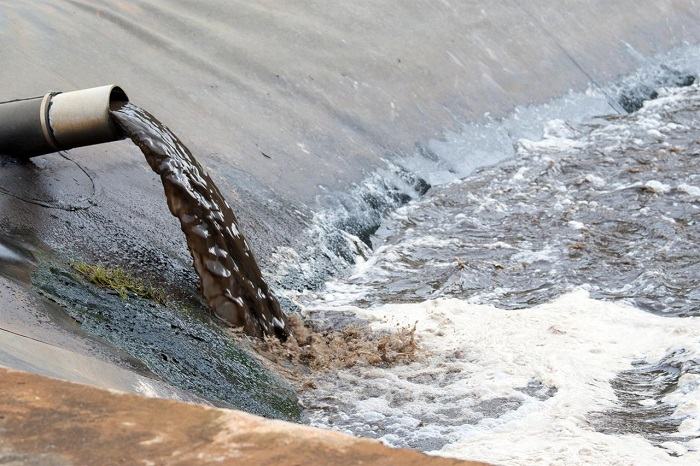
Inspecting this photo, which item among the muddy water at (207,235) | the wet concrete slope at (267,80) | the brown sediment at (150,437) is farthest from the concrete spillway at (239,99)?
the brown sediment at (150,437)

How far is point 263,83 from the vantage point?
8805mm

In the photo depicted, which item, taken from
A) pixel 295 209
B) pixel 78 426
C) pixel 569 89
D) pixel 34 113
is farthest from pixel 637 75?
pixel 78 426

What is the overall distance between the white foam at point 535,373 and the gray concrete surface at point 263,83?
4.39ft

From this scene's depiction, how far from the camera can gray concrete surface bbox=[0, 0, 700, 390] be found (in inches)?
243

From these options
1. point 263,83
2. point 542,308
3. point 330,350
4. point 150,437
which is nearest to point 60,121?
point 330,350

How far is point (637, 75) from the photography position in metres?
12.1

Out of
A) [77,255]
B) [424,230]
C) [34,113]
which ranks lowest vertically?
Result: [424,230]

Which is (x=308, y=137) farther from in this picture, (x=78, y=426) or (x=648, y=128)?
(x=78, y=426)

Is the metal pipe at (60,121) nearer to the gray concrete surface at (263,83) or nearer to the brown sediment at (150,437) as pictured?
the gray concrete surface at (263,83)

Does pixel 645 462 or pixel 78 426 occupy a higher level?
pixel 78 426

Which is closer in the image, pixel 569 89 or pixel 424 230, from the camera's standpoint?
pixel 424 230

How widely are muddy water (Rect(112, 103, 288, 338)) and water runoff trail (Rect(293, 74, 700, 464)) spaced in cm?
58

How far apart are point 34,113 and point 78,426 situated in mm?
3661

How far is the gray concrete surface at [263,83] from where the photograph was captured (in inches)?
243
